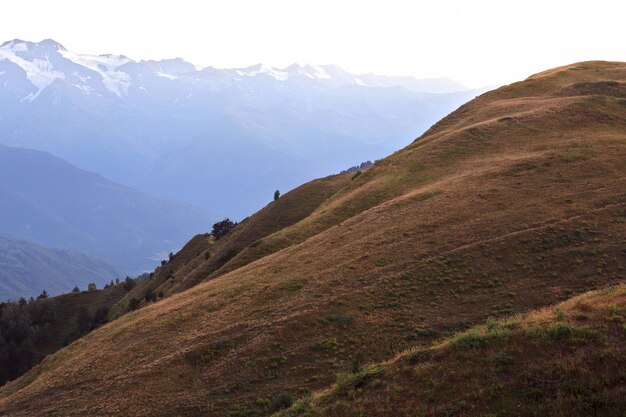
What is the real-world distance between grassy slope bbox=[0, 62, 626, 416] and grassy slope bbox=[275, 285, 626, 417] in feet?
19.6

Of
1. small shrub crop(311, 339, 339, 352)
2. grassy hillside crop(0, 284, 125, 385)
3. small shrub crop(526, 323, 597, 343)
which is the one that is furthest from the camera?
grassy hillside crop(0, 284, 125, 385)

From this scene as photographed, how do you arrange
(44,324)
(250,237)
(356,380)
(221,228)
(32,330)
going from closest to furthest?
(356,380) < (250,237) < (32,330) < (44,324) < (221,228)

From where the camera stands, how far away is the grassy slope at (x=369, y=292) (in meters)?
28.7

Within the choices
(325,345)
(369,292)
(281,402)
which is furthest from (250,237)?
(281,402)

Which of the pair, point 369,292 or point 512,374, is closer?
point 512,374

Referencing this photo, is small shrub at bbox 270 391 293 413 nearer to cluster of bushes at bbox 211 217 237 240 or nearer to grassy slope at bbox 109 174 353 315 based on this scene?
grassy slope at bbox 109 174 353 315

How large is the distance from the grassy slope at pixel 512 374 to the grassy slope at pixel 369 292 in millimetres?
5964

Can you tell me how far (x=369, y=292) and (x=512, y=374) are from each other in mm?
16435

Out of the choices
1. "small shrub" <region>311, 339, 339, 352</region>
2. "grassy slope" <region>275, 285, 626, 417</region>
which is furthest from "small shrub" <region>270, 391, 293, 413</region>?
"small shrub" <region>311, 339, 339, 352</region>

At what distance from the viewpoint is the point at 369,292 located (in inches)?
1357

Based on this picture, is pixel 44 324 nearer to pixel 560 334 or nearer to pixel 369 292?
pixel 369 292

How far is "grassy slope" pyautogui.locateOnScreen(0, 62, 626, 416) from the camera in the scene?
94.1ft

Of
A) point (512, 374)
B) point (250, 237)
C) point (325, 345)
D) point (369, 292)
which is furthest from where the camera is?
point (250, 237)

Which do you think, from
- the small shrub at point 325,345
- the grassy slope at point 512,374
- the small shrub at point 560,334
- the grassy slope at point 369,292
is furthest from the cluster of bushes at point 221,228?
the small shrub at point 560,334
